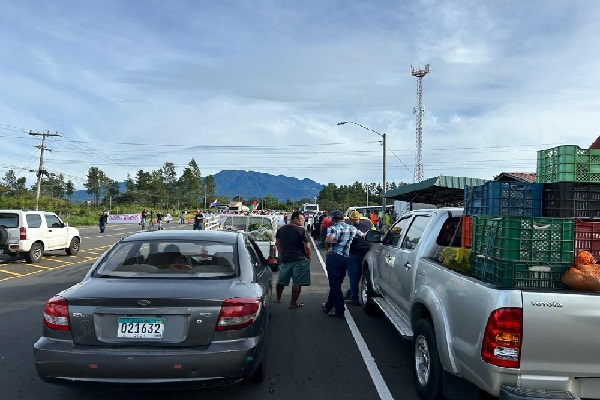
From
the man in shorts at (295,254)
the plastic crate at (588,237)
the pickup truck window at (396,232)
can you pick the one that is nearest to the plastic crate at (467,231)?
the plastic crate at (588,237)

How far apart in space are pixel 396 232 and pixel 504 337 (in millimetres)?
3762

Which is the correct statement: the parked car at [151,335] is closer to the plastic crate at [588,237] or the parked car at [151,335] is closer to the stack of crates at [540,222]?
the stack of crates at [540,222]

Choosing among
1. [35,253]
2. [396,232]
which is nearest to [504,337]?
[396,232]

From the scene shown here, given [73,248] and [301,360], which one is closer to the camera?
[301,360]

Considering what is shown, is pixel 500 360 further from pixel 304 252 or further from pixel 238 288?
pixel 304 252

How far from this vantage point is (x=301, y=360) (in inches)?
211

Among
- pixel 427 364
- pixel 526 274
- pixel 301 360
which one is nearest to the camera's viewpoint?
pixel 526 274

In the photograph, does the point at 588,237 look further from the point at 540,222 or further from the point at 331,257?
the point at 331,257

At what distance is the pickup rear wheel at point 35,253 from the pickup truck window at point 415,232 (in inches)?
497

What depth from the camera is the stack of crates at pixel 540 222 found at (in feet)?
11.0

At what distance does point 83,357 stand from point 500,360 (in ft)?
9.64

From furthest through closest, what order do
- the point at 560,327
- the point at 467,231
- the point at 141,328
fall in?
the point at 467,231, the point at 141,328, the point at 560,327

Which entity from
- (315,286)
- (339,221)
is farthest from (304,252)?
(315,286)

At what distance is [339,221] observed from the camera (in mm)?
7691
